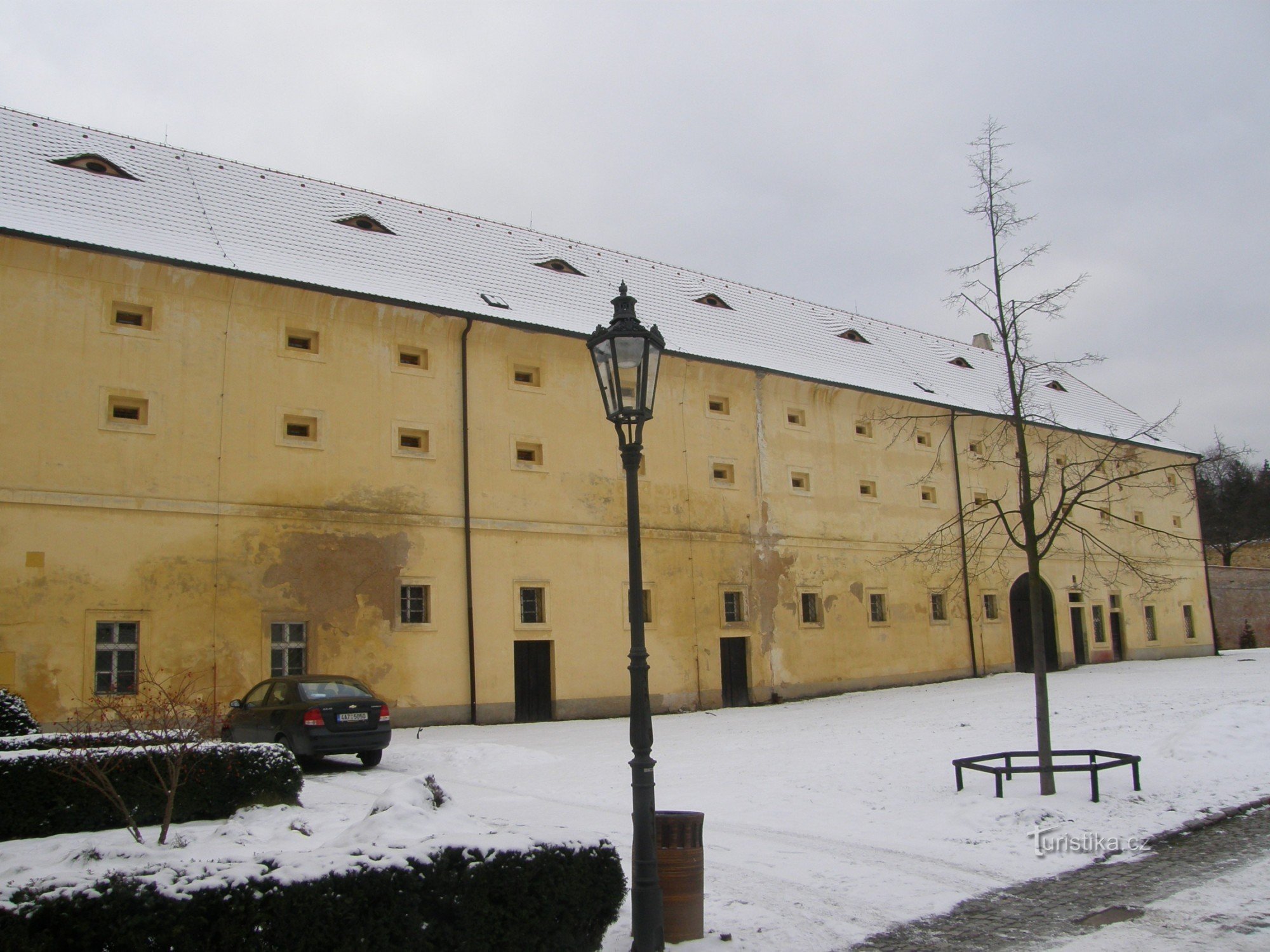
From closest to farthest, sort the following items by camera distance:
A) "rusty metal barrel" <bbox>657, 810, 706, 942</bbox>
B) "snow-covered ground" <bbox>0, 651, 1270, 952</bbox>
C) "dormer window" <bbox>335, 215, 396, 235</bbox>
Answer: "rusty metal barrel" <bbox>657, 810, 706, 942</bbox>, "snow-covered ground" <bbox>0, 651, 1270, 952</bbox>, "dormer window" <bbox>335, 215, 396, 235</bbox>

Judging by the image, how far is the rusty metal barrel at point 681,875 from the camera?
660cm

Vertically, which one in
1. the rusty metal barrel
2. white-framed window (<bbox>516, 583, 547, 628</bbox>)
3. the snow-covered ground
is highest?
white-framed window (<bbox>516, 583, 547, 628</bbox>)

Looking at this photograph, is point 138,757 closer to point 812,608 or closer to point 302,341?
point 302,341

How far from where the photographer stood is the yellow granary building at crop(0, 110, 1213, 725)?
715 inches

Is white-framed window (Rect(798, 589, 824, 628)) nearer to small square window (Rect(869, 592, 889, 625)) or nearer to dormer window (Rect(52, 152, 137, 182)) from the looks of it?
small square window (Rect(869, 592, 889, 625))

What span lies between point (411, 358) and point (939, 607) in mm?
19182

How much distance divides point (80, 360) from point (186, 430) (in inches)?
86.6

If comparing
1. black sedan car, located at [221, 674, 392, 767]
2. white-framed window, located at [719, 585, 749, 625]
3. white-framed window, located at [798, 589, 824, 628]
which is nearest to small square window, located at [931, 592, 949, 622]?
white-framed window, located at [798, 589, 824, 628]

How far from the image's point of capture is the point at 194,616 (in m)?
18.5

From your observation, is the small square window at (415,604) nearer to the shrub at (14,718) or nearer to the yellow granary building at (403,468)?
the yellow granary building at (403,468)

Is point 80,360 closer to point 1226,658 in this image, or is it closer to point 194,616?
point 194,616

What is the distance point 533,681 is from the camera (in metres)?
22.7

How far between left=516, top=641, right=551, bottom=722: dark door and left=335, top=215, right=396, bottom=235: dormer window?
1106 centimetres

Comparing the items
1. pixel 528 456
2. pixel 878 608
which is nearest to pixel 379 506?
pixel 528 456
